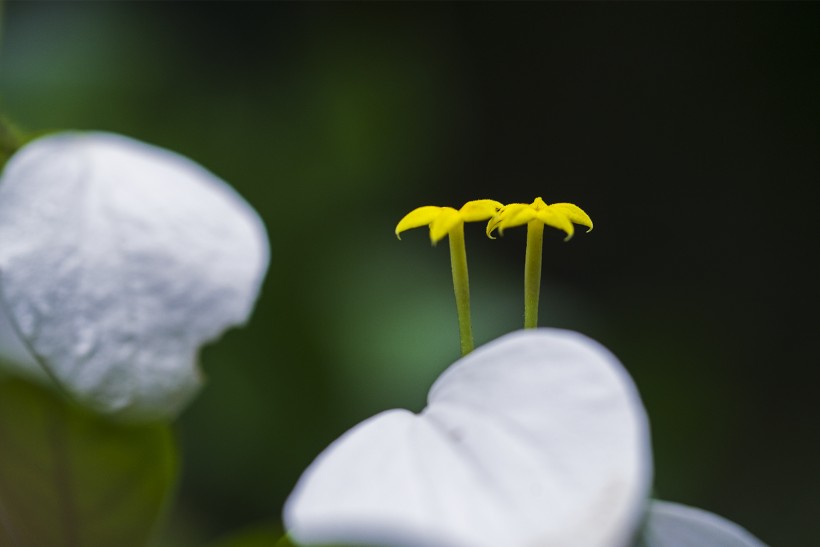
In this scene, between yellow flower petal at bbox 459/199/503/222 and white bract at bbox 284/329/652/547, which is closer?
white bract at bbox 284/329/652/547

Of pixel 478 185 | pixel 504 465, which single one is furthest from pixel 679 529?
pixel 478 185

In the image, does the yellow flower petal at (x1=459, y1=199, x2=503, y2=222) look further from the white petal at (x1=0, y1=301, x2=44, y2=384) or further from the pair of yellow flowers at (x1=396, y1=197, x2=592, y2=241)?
the white petal at (x1=0, y1=301, x2=44, y2=384)

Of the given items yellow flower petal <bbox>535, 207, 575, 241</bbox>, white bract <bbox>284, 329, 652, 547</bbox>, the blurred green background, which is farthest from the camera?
the blurred green background

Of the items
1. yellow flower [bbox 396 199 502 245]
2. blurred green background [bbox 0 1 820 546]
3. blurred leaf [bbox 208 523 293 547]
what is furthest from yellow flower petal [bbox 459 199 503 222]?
blurred green background [bbox 0 1 820 546]

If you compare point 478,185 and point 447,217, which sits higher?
point 447,217

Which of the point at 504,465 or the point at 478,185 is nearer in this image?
the point at 504,465

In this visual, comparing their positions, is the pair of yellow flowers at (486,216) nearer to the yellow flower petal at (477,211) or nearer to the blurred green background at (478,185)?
the yellow flower petal at (477,211)

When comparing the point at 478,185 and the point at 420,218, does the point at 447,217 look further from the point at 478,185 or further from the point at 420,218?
the point at 478,185
